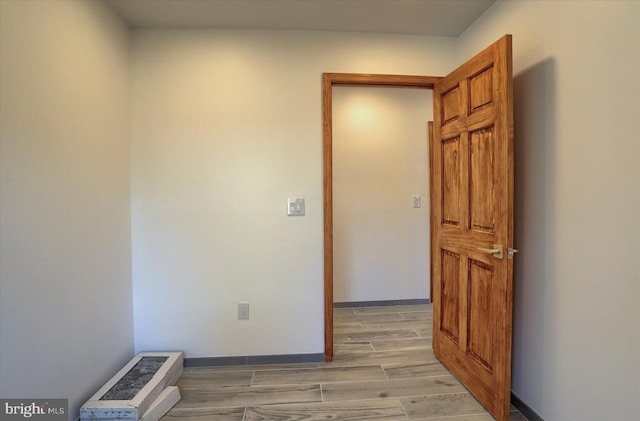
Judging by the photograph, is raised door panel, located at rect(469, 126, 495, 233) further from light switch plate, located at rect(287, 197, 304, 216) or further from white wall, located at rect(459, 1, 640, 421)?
light switch plate, located at rect(287, 197, 304, 216)

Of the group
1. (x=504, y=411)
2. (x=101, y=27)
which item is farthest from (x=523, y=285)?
(x=101, y=27)

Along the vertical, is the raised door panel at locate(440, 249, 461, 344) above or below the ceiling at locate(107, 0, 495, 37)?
below

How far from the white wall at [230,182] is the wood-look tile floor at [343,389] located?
0.20 m

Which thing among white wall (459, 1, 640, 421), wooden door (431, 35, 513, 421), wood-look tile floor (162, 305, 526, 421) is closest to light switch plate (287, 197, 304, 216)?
wooden door (431, 35, 513, 421)

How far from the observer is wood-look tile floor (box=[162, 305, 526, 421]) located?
1776 millimetres

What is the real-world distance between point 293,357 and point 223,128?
5.92 ft

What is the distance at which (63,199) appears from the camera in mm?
1600

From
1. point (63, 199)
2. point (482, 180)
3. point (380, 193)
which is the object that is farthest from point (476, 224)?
point (63, 199)

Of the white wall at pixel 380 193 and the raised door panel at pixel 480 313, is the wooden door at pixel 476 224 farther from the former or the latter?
the white wall at pixel 380 193

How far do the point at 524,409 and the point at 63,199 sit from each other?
9.10 ft

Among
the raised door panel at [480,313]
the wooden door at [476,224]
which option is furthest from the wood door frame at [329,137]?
the raised door panel at [480,313]

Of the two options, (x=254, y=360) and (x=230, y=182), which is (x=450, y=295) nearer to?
(x=254, y=360)

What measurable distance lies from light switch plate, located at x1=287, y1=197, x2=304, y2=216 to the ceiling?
1.26m

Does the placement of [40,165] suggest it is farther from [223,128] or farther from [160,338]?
[160,338]
